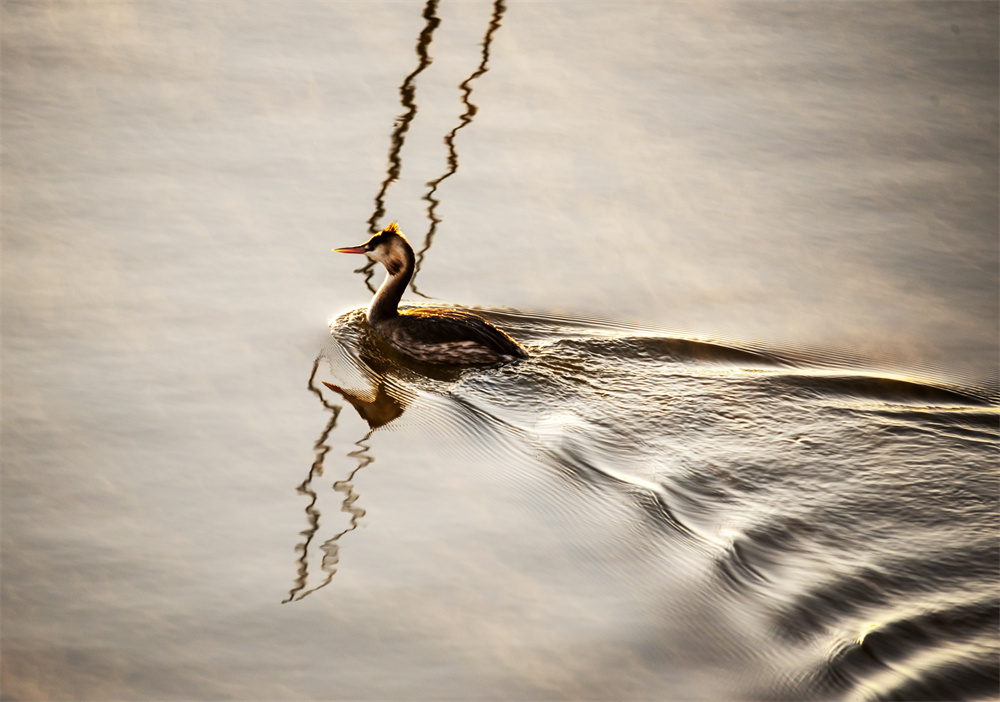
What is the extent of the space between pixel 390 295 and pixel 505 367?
0.97 m

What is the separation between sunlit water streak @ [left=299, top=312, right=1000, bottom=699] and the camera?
188 inches

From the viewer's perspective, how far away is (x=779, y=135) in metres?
9.91

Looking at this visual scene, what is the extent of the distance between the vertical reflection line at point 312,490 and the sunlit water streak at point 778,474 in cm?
7

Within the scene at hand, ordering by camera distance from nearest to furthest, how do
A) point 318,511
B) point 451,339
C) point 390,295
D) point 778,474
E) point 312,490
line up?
point 318,511
point 312,490
point 778,474
point 451,339
point 390,295

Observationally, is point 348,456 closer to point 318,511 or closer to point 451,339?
point 318,511

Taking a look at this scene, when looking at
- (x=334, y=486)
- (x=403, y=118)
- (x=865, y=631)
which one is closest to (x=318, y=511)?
(x=334, y=486)

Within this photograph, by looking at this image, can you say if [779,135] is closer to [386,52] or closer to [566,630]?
[386,52]

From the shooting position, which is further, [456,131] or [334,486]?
[456,131]

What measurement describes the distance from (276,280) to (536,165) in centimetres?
270

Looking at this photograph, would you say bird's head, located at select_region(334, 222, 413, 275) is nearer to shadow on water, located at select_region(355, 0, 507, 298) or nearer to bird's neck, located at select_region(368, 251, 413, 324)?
bird's neck, located at select_region(368, 251, 413, 324)

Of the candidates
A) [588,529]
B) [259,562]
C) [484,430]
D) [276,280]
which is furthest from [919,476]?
[276,280]

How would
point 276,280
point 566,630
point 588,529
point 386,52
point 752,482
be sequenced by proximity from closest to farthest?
1. point 566,630
2. point 588,529
3. point 752,482
4. point 276,280
5. point 386,52

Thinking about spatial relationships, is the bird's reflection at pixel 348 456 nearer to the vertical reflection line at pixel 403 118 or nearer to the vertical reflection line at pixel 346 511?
the vertical reflection line at pixel 346 511

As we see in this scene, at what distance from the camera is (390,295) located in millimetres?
7289
